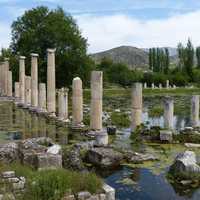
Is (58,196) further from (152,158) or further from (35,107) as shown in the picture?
(35,107)

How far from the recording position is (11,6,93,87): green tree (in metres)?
51.1

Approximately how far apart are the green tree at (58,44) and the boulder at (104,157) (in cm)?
3535

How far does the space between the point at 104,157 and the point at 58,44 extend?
125 feet

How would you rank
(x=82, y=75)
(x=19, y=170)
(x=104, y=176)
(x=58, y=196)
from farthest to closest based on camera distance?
(x=82, y=75), (x=104, y=176), (x=19, y=170), (x=58, y=196)

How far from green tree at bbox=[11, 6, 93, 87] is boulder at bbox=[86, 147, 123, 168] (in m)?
35.3

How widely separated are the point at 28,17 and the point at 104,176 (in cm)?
4345

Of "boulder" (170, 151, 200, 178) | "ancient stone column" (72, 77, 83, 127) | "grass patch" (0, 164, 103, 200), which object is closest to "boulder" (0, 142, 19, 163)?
"grass patch" (0, 164, 103, 200)

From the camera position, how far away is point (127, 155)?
634 inches

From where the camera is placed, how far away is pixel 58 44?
51.8 metres

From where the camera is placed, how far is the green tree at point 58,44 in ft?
168

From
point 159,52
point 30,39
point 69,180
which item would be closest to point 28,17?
point 30,39

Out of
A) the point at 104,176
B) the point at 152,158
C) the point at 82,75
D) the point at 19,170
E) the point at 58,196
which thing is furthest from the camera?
the point at 82,75

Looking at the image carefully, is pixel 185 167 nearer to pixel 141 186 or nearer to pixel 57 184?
pixel 141 186

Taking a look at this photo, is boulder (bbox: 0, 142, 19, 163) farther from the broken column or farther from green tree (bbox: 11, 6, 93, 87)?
green tree (bbox: 11, 6, 93, 87)
